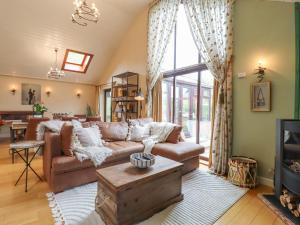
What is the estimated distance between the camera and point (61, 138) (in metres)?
2.54

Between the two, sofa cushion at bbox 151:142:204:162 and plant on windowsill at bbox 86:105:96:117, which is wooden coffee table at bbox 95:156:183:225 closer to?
sofa cushion at bbox 151:142:204:162

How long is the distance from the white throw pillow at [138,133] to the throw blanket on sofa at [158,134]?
11 centimetres

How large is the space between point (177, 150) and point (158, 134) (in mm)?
738

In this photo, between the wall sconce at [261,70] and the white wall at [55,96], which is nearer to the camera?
the wall sconce at [261,70]

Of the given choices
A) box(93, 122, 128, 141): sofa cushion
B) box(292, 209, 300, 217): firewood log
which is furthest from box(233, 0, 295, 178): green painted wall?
box(93, 122, 128, 141): sofa cushion

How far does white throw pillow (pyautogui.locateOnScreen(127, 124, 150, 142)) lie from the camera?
11.7 ft

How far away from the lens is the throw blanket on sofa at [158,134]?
3377mm

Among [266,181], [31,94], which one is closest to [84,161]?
[266,181]

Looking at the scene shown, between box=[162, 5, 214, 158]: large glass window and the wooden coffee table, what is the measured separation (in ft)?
7.17

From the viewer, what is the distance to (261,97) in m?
2.79

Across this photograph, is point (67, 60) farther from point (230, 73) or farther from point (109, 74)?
point (230, 73)

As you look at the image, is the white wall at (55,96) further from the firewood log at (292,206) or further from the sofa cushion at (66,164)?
the firewood log at (292,206)

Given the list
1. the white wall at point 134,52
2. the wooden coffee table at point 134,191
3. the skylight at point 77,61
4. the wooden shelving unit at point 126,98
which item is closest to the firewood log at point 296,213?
the wooden coffee table at point 134,191

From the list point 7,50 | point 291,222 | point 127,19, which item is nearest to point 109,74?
point 127,19
